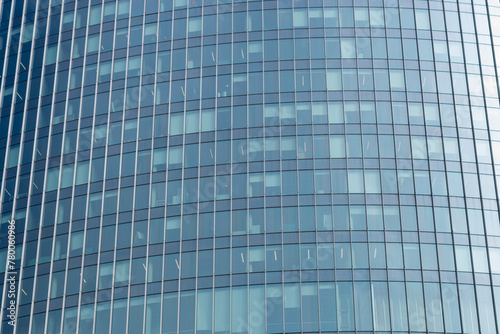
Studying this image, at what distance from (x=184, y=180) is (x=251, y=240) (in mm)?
8623

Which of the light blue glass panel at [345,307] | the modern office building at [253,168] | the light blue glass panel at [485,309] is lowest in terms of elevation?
the light blue glass panel at [485,309]

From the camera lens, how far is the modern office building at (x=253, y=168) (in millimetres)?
80562

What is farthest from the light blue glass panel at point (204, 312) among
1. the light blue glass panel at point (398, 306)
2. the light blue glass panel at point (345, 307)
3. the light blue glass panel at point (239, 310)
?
the light blue glass panel at point (398, 306)

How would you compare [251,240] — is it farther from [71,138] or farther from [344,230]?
[71,138]

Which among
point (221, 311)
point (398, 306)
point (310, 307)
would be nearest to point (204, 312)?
point (221, 311)

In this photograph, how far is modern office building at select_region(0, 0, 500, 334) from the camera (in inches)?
3172

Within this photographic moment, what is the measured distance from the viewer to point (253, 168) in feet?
→ 282

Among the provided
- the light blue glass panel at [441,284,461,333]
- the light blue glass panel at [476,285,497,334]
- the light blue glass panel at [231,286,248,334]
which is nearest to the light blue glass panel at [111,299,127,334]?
the light blue glass panel at [231,286,248,334]

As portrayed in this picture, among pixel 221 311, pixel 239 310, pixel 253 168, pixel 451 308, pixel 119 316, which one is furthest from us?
pixel 253 168

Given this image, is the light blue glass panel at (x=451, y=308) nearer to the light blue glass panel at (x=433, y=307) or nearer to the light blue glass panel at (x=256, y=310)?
the light blue glass panel at (x=433, y=307)

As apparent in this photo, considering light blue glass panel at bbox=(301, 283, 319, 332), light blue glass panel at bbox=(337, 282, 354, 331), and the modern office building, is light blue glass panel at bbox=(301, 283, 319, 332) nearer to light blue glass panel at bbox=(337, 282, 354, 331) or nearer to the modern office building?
the modern office building

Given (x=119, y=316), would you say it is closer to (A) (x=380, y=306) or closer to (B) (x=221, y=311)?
(B) (x=221, y=311)

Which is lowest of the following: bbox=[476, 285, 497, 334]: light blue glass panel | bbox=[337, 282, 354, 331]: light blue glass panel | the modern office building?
bbox=[476, 285, 497, 334]: light blue glass panel

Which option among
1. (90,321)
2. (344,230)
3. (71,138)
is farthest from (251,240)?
(71,138)
